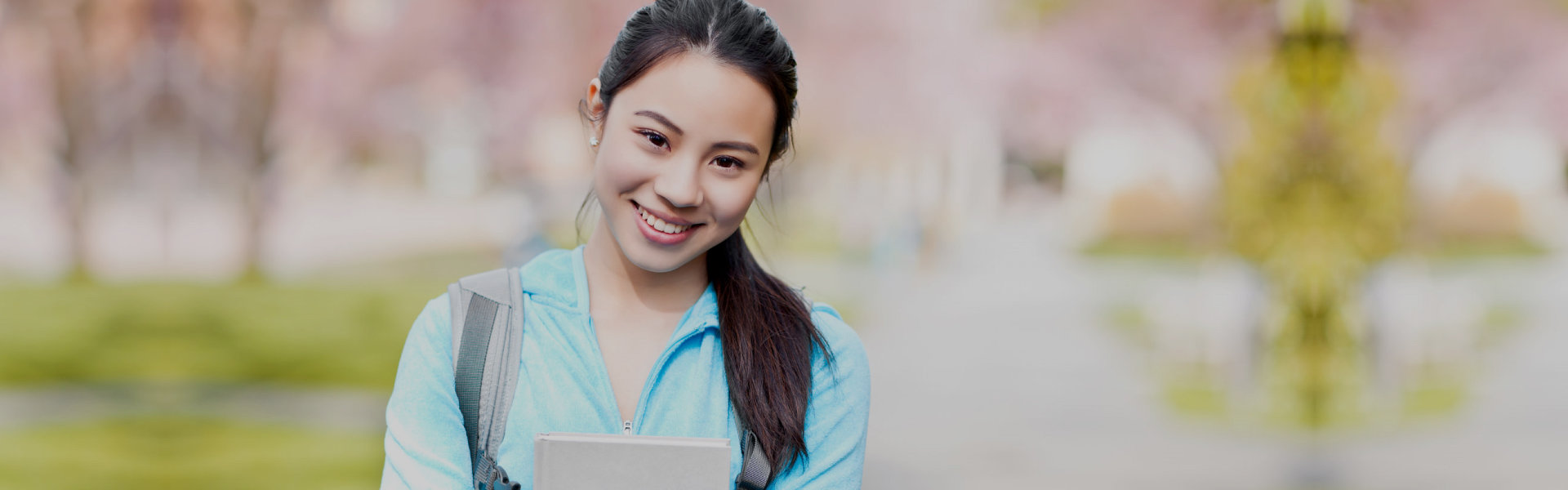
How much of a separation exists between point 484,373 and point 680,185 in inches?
11.2

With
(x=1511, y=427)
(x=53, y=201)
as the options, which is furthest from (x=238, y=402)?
(x=53, y=201)

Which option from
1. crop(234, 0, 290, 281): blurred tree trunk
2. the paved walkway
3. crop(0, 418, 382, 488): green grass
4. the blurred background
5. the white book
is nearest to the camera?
the white book

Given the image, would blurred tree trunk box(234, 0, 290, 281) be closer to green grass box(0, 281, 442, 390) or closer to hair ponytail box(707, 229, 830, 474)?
green grass box(0, 281, 442, 390)

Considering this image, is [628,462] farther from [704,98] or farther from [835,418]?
[704,98]

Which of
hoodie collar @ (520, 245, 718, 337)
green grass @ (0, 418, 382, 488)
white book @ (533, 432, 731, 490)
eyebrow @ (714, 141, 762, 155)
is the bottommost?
green grass @ (0, 418, 382, 488)

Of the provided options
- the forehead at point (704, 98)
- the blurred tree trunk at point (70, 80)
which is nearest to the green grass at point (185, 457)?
the blurred tree trunk at point (70, 80)

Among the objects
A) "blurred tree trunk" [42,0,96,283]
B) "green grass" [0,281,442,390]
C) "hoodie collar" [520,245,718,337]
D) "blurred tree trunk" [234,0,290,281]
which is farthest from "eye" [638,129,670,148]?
"blurred tree trunk" [42,0,96,283]

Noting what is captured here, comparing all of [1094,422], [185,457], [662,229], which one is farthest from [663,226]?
[1094,422]

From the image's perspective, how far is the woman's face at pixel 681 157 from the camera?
4.28 ft

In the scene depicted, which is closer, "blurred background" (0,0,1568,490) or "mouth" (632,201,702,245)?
"mouth" (632,201,702,245)

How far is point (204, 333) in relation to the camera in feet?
17.8

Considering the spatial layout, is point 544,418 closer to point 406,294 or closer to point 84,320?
point 84,320

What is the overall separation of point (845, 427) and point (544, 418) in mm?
330

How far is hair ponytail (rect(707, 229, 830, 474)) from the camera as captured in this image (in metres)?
1.35
